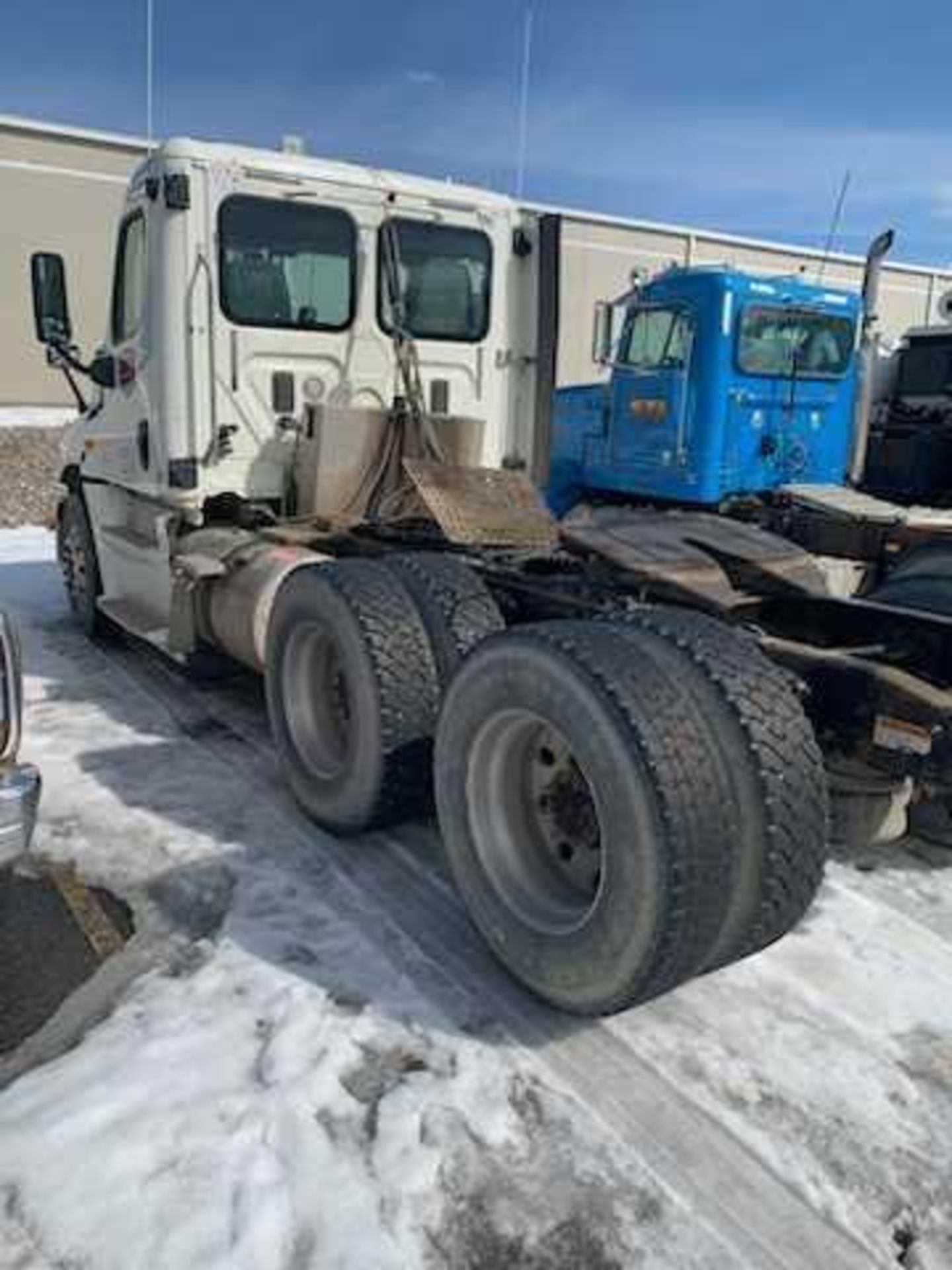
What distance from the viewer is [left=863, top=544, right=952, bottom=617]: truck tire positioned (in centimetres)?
377

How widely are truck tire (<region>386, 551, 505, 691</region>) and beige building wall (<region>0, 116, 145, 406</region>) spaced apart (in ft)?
66.6

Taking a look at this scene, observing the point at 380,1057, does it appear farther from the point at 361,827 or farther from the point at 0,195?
the point at 0,195

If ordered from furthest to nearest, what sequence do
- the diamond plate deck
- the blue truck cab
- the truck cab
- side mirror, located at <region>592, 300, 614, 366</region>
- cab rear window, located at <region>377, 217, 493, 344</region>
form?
the blue truck cab → side mirror, located at <region>592, 300, 614, 366</region> → cab rear window, located at <region>377, 217, 493, 344</region> → the truck cab → the diamond plate deck

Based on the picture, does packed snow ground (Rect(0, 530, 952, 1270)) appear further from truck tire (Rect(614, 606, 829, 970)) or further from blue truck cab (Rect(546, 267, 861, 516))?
blue truck cab (Rect(546, 267, 861, 516))

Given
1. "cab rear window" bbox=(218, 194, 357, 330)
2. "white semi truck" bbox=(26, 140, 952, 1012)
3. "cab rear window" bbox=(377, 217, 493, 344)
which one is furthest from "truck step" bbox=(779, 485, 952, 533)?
"cab rear window" bbox=(218, 194, 357, 330)

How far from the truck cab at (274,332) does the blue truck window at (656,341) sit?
13.6 ft

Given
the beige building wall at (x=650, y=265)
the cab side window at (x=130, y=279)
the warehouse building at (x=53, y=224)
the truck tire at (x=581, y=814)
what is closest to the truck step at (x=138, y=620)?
the cab side window at (x=130, y=279)

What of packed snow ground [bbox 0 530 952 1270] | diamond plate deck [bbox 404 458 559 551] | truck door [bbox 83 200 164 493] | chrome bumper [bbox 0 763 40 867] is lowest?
packed snow ground [bbox 0 530 952 1270]

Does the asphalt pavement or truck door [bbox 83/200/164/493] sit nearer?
the asphalt pavement

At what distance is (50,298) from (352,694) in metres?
3.67

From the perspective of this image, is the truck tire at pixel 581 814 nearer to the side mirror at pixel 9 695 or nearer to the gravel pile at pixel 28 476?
the side mirror at pixel 9 695

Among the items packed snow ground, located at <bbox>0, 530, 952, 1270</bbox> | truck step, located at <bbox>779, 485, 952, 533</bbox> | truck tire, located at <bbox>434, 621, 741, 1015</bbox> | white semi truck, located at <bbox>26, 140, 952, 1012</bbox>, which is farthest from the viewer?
truck step, located at <bbox>779, 485, 952, 533</bbox>

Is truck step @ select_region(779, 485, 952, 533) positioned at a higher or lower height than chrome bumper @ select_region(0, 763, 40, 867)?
higher

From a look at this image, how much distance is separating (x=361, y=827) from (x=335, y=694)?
67 centimetres
